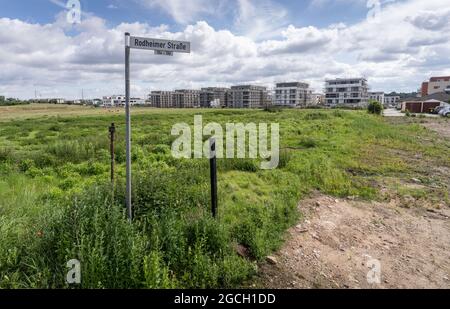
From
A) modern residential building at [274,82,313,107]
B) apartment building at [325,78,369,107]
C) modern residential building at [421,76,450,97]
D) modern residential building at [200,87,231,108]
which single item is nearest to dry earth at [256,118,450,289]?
apartment building at [325,78,369,107]

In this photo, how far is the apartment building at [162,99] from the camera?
133750 mm

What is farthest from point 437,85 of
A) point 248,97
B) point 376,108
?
point 376,108

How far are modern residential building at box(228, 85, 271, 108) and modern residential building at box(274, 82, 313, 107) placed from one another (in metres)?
9.84

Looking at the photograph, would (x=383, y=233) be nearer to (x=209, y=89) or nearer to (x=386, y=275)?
(x=386, y=275)

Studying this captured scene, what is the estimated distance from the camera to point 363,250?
13.7 ft

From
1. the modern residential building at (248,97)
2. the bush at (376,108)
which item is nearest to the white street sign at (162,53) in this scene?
the bush at (376,108)

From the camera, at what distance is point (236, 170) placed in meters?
8.47

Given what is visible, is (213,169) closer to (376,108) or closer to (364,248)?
(364,248)

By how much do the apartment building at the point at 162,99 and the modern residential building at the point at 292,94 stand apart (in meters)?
47.9

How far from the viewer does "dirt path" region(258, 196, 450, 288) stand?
344 cm

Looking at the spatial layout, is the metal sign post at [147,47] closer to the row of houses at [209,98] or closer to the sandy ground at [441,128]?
the sandy ground at [441,128]

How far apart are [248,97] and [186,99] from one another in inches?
1138
